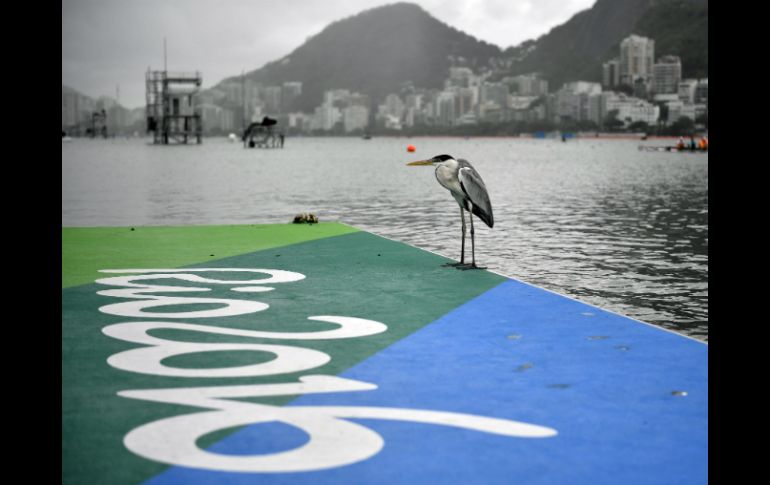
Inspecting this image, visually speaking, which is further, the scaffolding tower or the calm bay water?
the scaffolding tower

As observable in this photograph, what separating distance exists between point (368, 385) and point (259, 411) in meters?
0.73

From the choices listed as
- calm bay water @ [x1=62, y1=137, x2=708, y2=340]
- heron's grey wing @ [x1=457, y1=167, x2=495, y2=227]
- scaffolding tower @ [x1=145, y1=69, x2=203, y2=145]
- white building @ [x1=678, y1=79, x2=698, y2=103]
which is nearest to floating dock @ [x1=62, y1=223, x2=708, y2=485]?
heron's grey wing @ [x1=457, y1=167, x2=495, y2=227]

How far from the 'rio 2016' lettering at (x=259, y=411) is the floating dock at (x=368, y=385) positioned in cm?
1

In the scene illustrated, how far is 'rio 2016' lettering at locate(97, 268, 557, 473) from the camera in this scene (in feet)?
12.4

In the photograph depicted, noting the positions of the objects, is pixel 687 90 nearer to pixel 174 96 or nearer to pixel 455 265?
pixel 174 96

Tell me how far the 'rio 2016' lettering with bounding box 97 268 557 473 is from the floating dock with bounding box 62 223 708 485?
0.5 inches

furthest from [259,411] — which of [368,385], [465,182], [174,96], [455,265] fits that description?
[174,96]

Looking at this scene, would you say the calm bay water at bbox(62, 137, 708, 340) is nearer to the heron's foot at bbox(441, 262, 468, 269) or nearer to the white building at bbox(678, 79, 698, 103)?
the heron's foot at bbox(441, 262, 468, 269)

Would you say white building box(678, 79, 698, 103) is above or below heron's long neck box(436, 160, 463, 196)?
above

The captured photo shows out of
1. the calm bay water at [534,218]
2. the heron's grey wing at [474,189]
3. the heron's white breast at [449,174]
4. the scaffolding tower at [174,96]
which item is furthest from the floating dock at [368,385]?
the scaffolding tower at [174,96]
